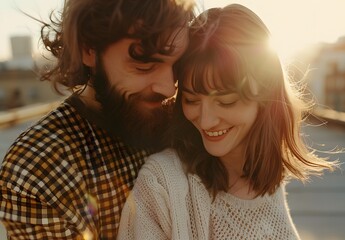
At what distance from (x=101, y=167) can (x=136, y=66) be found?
0.30m

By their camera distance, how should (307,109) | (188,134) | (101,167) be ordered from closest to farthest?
(101,167), (188,134), (307,109)

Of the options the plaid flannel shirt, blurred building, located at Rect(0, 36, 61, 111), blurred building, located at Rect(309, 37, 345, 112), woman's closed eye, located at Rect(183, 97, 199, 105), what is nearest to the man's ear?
the plaid flannel shirt

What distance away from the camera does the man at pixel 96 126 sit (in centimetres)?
127

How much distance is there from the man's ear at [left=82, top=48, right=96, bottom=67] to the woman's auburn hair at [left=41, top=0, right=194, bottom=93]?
0.02m

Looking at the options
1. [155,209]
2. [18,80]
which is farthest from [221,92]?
[18,80]

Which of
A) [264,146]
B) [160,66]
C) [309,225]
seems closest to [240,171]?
[264,146]

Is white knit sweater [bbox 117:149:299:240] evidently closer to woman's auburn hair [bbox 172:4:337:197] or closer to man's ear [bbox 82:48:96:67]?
woman's auburn hair [bbox 172:4:337:197]

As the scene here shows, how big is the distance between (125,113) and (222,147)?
0.30 metres

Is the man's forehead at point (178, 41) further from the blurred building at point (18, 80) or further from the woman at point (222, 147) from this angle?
the blurred building at point (18, 80)

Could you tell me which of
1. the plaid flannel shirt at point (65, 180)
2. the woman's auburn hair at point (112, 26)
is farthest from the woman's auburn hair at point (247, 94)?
the plaid flannel shirt at point (65, 180)

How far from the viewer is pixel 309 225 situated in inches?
126

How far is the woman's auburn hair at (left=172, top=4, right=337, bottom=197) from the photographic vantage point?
1.49 meters

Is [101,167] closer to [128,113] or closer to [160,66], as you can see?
[128,113]

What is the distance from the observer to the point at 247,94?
1512 millimetres
